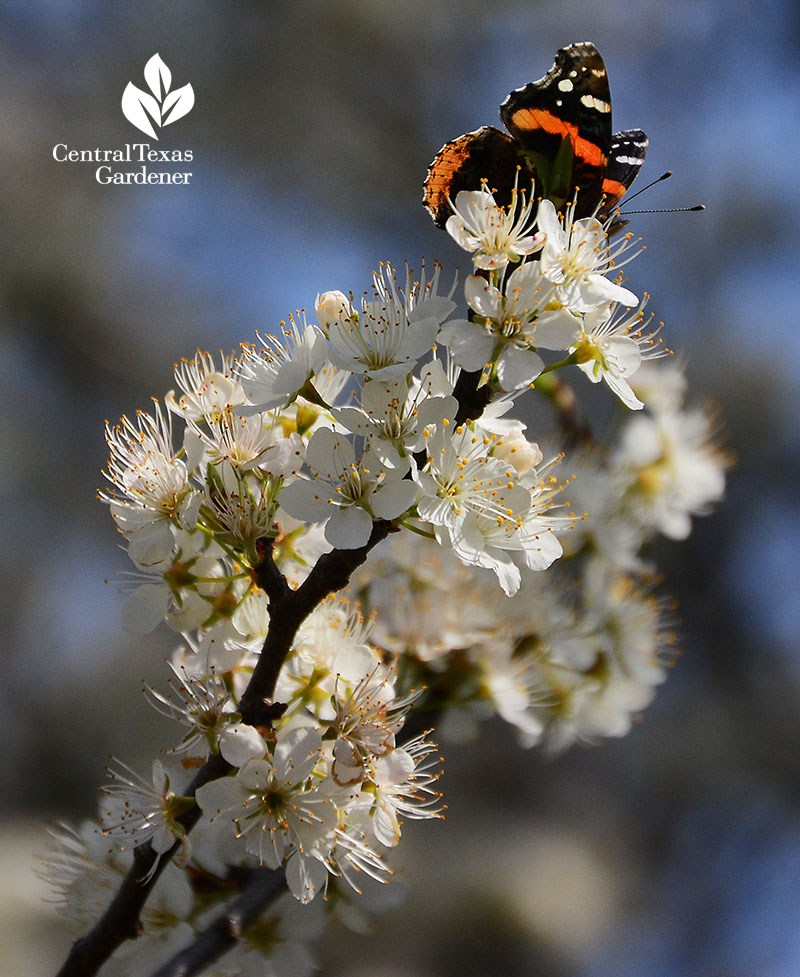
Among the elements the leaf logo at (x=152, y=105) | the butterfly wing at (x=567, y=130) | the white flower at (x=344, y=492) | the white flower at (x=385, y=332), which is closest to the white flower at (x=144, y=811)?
the white flower at (x=344, y=492)

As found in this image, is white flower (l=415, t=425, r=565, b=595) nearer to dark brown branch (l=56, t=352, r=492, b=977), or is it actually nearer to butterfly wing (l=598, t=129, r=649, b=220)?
dark brown branch (l=56, t=352, r=492, b=977)

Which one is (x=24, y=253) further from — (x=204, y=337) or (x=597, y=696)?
(x=597, y=696)

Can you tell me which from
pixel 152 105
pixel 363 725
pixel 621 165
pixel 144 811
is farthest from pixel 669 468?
pixel 152 105

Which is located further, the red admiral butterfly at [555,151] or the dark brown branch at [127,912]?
the red admiral butterfly at [555,151]

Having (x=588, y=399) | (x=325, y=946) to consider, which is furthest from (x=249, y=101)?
(x=325, y=946)

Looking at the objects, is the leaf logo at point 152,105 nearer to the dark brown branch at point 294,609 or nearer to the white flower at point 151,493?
the white flower at point 151,493

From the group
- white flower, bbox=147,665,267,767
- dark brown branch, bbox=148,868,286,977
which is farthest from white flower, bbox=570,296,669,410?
dark brown branch, bbox=148,868,286,977
